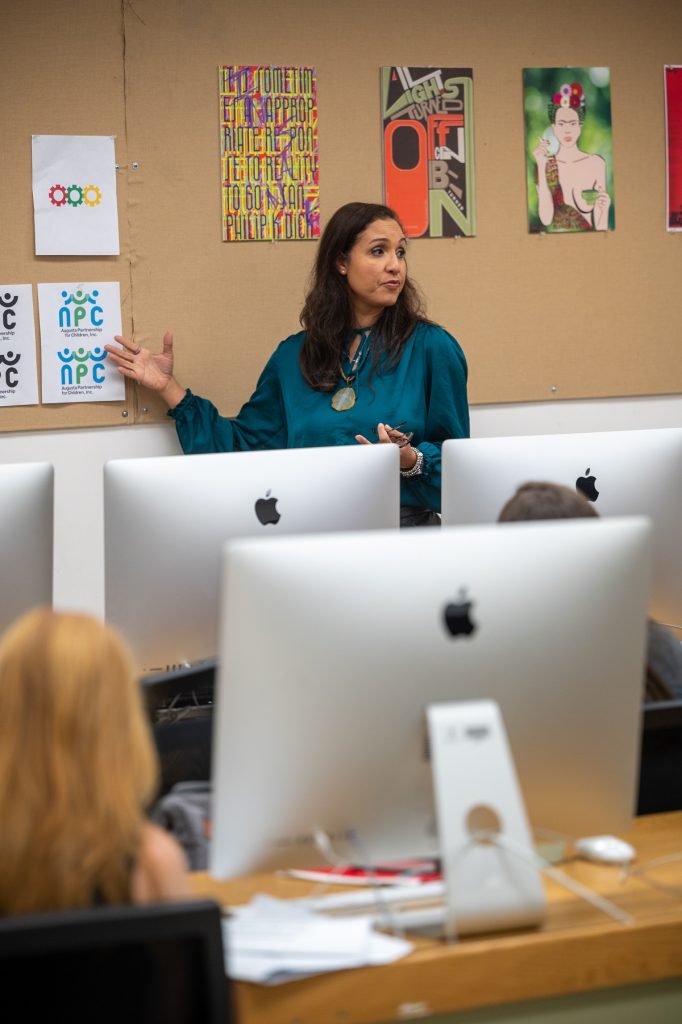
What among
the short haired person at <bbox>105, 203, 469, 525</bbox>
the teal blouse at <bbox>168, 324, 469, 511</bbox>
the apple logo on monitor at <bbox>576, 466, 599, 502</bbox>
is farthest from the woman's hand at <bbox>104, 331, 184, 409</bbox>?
the apple logo on monitor at <bbox>576, 466, 599, 502</bbox>

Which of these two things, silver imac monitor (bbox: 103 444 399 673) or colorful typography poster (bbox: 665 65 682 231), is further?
colorful typography poster (bbox: 665 65 682 231)

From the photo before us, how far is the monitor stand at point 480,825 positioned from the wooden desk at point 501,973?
0.03 meters

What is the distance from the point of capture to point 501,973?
1.32 meters

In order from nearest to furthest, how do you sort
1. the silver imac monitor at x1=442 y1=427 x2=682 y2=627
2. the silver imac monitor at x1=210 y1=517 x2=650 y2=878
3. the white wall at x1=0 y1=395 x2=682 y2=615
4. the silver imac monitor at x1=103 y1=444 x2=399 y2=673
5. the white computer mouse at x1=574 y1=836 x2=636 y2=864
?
1. the silver imac monitor at x1=210 y1=517 x2=650 y2=878
2. the white computer mouse at x1=574 y1=836 x2=636 y2=864
3. the silver imac monitor at x1=103 y1=444 x2=399 y2=673
4. the silver imac monitor at x1=442 y1=427 x2=682 y2=627
5. the white wall at x1=0 y1=395 x2=682 y2=615

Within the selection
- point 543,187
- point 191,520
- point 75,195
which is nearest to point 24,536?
point 191,520

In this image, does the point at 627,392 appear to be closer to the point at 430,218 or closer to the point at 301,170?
the point at 430,218

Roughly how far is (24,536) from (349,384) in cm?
159

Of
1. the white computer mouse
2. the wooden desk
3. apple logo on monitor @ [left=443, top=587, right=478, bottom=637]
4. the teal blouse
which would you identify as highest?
the teal blouse

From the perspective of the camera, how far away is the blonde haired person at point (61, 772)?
111 centimetres

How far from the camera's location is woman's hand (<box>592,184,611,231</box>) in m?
3.96

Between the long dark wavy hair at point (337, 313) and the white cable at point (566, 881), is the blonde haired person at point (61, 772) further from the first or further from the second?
the long dark wavy hair at point (337, 313)

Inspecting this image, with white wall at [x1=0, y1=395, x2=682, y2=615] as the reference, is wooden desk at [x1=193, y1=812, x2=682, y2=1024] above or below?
below

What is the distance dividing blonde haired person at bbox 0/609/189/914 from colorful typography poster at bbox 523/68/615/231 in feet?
10.2

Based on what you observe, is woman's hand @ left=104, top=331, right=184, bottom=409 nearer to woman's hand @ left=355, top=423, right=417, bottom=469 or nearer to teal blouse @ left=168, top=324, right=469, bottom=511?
teal blouse @ left=168, top=324, right=469, bottom=511
